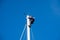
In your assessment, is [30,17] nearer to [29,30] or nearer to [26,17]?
[26,17]

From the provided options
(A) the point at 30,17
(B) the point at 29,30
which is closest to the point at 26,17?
(A) the point at 30,17

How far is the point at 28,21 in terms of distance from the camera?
18516mm

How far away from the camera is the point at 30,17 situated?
61.1ft

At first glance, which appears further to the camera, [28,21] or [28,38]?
[28,21]

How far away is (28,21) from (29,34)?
1751 millimetres

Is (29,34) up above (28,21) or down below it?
below

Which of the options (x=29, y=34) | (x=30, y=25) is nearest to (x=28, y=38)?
(x=29, y=34)

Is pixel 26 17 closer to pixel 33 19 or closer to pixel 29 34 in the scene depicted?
pixel 33 19

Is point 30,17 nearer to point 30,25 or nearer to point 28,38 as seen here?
point 30,25

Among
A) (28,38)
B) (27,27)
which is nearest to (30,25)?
(27,27)

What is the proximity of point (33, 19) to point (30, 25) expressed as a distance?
844 mm

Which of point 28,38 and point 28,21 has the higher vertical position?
point 28,21

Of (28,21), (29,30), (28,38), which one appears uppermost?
(28,21)

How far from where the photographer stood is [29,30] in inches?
705
